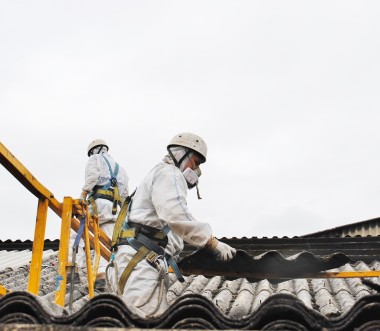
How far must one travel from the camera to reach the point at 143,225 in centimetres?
452

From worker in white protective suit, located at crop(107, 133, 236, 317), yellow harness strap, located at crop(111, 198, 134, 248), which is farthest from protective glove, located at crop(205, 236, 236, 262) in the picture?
yellow harness strap, located at crop(111, 198, 134, 248)

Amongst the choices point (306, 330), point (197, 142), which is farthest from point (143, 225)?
point (306, 330)

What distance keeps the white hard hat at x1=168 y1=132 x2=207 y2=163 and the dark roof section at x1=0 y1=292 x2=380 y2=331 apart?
1936 millimetres

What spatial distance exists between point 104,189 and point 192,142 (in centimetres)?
316

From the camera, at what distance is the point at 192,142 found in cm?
473

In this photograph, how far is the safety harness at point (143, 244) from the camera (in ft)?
14.4

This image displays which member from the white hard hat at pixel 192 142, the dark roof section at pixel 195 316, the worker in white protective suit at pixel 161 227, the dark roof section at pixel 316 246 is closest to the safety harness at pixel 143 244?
the worker in white protective suit at pixel 161 227

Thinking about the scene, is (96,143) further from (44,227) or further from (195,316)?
(195,316)

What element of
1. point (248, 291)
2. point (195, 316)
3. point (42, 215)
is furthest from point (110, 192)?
point (195, 316)

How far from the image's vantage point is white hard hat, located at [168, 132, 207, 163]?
4719 mm

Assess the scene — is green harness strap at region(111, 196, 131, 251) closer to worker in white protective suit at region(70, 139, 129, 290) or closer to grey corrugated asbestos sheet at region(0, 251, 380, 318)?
grey corrugated asbestos sheet at region(0, 251, 380, 318)

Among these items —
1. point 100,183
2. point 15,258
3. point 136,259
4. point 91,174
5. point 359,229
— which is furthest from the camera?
point 359,229

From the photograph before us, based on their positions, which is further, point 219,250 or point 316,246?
point 316,246

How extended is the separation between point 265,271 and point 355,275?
2.30 feet
